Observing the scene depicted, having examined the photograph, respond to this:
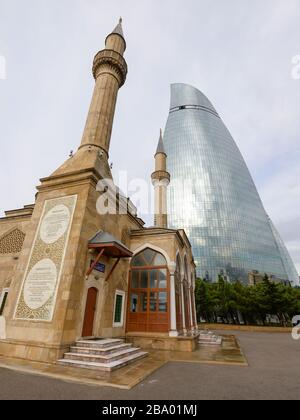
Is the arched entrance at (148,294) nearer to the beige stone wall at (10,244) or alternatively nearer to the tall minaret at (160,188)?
the beige stone wall at (10,244)

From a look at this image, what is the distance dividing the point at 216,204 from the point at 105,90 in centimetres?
5936

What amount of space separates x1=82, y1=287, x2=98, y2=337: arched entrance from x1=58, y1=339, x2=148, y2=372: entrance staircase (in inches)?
A: 45.7

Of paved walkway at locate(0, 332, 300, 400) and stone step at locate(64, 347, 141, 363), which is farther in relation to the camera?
stone step at locate(64, 347, 141, 363)

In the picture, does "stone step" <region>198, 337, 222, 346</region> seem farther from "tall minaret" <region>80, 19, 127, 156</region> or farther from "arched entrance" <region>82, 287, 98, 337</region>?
"tall minaret" <region>80, 19, 127, 156</region>

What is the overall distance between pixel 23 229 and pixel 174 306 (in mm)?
10174

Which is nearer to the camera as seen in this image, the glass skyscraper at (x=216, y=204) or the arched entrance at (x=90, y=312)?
the arched entrance at (x=90, y=312)

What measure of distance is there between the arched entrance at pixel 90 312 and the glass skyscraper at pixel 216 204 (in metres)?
54.7

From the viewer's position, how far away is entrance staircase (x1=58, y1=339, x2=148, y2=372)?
697 cm

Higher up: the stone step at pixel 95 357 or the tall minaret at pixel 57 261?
the tall minaret at pixel 57 261

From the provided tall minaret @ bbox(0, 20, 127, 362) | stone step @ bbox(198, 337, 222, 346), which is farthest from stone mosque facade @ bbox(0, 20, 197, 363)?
stone step @ bbox(198, 337, 222, 346)

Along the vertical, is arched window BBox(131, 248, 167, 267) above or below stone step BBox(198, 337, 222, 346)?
above

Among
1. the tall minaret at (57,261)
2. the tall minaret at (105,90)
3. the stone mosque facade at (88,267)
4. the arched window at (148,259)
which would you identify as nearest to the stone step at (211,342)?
the stone mosque facade at (88,267)

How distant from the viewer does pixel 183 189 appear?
7350 centimetres

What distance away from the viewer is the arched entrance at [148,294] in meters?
12.7
